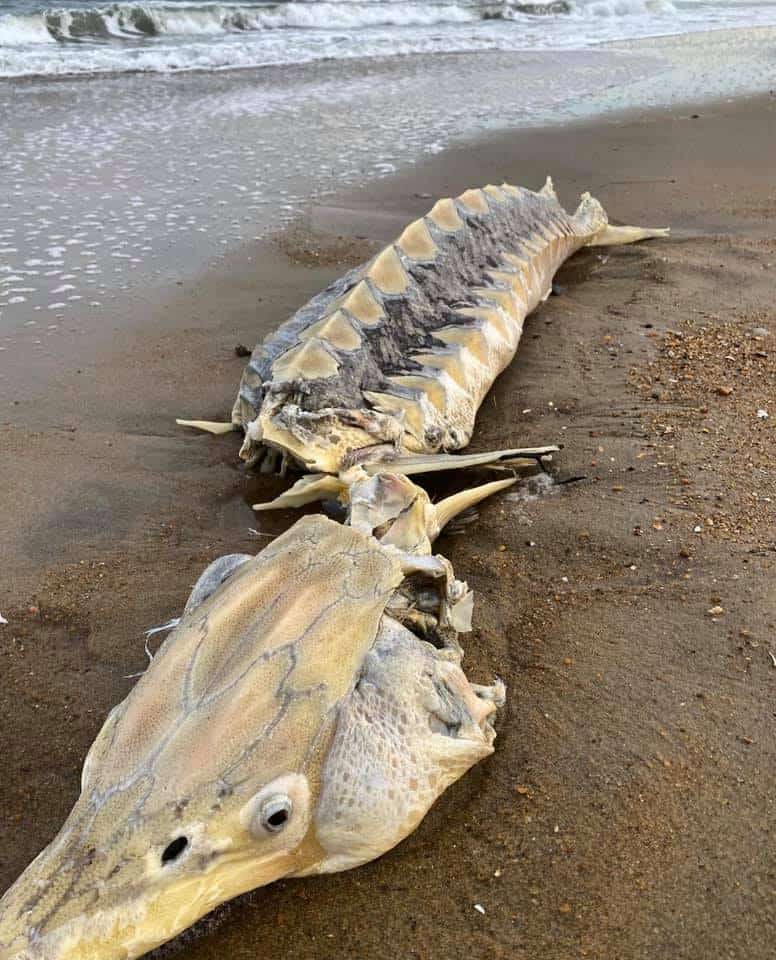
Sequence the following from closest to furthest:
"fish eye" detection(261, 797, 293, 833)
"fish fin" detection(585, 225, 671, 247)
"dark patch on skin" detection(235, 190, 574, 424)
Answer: "fish eye" detection(261, 797, 293, 833)
"dark patch on skin" detection(235, 190, 574, 424)
"fish fin" detection(585, 225, 671, 247)

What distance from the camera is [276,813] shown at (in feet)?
5.86

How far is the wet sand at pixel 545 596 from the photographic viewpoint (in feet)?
6.82

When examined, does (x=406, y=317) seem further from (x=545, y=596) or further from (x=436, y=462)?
(x=545, y=596)

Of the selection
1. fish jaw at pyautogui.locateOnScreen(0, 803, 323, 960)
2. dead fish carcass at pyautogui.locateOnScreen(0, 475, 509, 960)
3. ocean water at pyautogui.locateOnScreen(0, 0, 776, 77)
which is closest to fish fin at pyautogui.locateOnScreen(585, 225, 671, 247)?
dead fish carcass at pyautogui.locateOnScreen(0, 475, 509, 960)

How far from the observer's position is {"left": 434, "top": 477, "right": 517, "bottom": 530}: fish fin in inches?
132

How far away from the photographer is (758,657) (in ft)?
8.86

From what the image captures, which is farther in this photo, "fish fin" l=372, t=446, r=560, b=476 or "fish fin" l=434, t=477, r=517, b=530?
"fish fin" l=372, t=446, r=560, b=476

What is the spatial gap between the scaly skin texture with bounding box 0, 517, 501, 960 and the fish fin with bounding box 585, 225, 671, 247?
4.64 metres

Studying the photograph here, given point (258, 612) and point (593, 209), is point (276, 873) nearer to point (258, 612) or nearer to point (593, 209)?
point (258, 612)

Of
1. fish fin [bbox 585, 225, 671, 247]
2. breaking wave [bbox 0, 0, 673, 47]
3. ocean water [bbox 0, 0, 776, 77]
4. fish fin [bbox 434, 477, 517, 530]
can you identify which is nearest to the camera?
fish fin [bbox 434, 477, 517, 530]

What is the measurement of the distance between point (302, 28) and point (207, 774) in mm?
16133

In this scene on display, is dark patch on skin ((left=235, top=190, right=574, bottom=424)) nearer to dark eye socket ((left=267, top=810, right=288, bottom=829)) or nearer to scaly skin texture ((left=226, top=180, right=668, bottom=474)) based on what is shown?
scaly skin texture ((left=226, top=180, right=668, bottom=474))

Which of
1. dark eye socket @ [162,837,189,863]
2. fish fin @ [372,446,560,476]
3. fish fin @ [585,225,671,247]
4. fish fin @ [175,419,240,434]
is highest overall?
dark eye socket @ [162,837,189,863]

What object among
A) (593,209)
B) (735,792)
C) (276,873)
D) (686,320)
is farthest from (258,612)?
(593,209)
